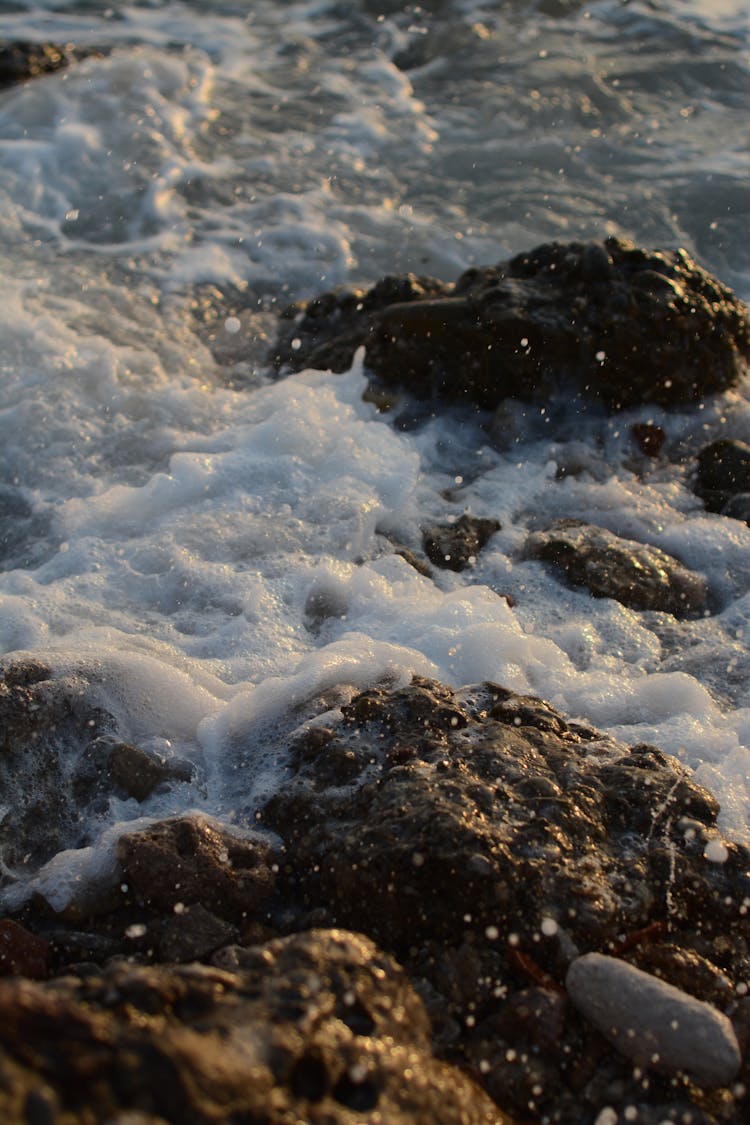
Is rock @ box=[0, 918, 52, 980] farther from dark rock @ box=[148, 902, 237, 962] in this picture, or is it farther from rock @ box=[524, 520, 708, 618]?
rock @ box=[524, 520, 708, 618]

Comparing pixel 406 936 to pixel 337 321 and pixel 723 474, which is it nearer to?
pixel 723 474

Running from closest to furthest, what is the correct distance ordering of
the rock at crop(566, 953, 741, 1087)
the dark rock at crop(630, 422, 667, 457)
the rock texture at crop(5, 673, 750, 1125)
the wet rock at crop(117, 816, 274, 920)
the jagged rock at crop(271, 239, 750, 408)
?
the rock texture at crop(5, 673, 750, 1125), the rock at crop(566, 953, 741, 1087), the wet rock at crop(117, 816, 274, 920), the dark rock at crop(630, 422, 667, 457), the jagged rock at crop(271, 239, 750, 408)

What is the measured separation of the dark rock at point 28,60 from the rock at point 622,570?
777cm

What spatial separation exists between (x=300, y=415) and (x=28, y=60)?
21.6 feet

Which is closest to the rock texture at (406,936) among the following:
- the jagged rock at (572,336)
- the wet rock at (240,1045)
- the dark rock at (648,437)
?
the wet rock at (240,1045)

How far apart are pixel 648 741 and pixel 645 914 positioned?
950mm

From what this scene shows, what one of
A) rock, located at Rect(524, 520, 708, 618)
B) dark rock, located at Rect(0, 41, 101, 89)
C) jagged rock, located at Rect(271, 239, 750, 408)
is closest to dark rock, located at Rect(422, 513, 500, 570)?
rock, located at Rect(524, 520, 708, 618)

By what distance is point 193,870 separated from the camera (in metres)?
2.76

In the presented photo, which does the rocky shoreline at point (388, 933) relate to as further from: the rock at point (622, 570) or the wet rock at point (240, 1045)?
the rock at point (622, 570)

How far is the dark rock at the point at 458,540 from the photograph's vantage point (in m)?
4.65

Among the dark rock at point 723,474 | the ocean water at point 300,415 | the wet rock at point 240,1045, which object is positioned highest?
the wet rock at point 240,1045

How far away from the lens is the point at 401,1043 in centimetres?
193

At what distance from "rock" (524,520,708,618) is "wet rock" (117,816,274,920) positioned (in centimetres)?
223

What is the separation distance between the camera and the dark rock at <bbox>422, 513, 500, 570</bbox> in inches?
183
